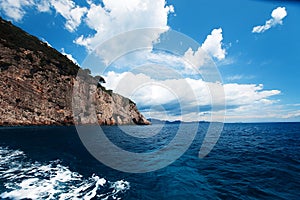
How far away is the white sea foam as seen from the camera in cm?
777

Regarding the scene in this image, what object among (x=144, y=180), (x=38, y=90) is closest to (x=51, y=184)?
(x=144, y=180)

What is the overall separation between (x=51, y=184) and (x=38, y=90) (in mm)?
54820

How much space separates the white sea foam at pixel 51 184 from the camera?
7766mm

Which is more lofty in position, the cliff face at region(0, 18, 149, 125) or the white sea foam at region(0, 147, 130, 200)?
the cliff face at region(0, 18, 149, 125)

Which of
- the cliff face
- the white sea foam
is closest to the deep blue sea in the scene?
the white sea foam

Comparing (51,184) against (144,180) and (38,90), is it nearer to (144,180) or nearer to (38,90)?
(144,180)

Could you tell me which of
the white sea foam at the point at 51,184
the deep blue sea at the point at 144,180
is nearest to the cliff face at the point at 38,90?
the deep blue sea at the point at 144,180

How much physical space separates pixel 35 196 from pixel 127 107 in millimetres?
102870

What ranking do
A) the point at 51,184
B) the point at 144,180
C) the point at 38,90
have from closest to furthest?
the point at 51,184 → the point at 144,180 → the point at 38,90

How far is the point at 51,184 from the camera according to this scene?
9.11 m

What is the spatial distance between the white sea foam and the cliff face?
42.1 metres

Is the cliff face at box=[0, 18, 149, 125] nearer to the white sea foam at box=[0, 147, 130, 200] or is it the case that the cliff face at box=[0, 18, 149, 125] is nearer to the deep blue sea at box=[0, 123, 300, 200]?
the deep blue sea at box=[0, 123, 300, 200]

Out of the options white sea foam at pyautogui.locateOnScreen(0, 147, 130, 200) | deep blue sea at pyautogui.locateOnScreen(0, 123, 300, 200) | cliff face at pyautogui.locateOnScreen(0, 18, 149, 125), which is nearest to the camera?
white sea foam at pyautogui.locateOnScreen(0, 147, 130, 200)

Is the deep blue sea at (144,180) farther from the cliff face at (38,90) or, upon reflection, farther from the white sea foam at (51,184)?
the cliff face at (38,90)
